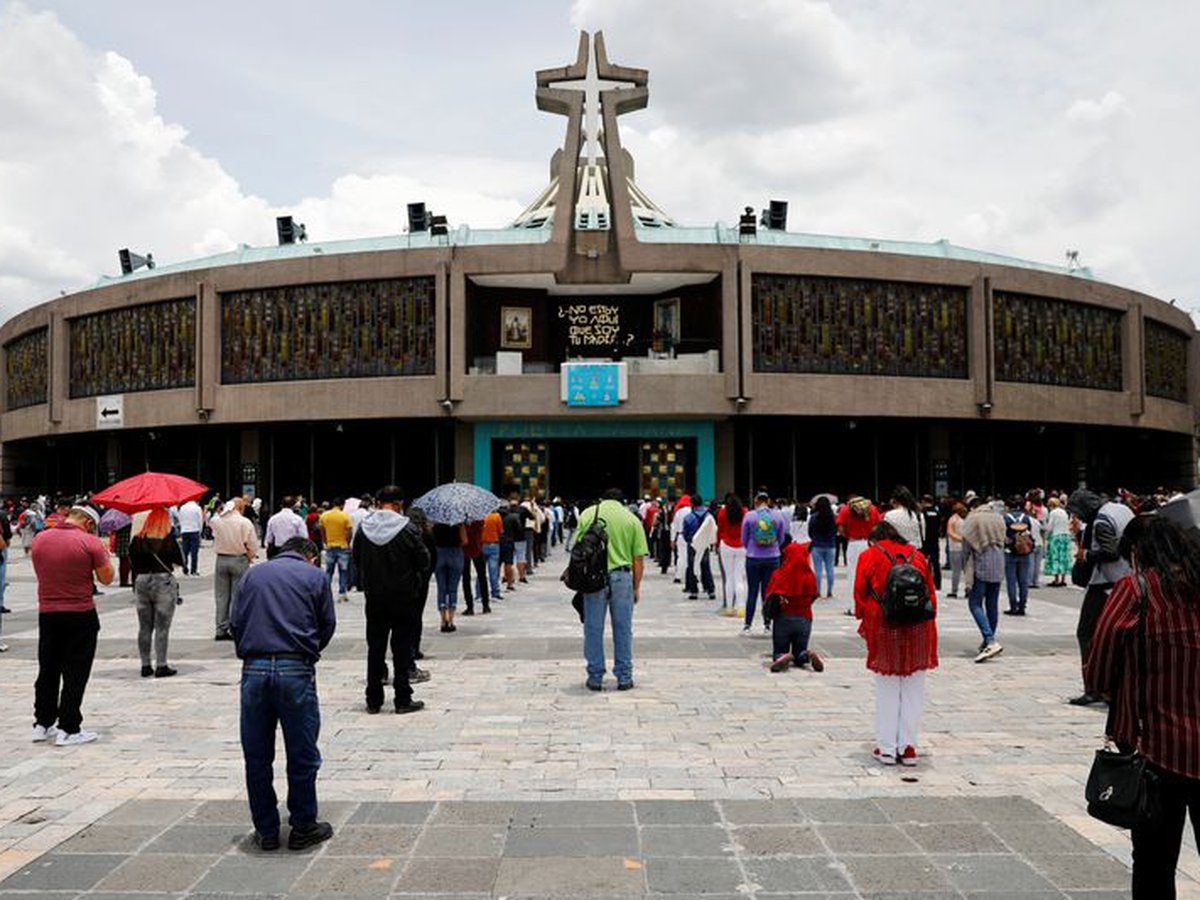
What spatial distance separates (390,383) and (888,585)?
29.6 meters

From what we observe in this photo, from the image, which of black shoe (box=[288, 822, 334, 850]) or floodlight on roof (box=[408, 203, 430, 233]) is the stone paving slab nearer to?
black shoe (box=[288, 822, 334, 850])

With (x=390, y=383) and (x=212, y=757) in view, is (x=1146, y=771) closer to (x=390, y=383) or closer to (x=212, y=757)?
(x=212, y=757)

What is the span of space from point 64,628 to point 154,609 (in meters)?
2.57

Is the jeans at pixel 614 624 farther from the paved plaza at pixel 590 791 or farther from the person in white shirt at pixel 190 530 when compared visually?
the person in white shirt at pixel 190 530

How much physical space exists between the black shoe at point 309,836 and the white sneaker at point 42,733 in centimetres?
333

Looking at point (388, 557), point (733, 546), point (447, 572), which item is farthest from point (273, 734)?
point (733, 546)

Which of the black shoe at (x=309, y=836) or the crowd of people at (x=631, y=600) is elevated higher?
the crowd of people at (x=631, y=600)

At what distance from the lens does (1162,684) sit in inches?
131

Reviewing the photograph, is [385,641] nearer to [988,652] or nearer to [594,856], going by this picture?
[594,856]

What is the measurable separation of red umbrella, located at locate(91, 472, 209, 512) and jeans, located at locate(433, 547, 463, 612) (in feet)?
9.92

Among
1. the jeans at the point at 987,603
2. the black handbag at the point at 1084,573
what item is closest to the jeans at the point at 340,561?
the jeans at the point at 987,603

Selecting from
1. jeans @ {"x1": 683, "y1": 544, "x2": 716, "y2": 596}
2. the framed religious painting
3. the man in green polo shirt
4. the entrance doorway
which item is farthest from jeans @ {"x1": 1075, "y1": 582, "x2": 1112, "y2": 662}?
the framed religious painting

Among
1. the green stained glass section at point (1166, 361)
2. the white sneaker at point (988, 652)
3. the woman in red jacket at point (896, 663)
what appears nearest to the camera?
the woman in red jacket at point (896, 663)

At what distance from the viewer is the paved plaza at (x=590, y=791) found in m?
4.39
